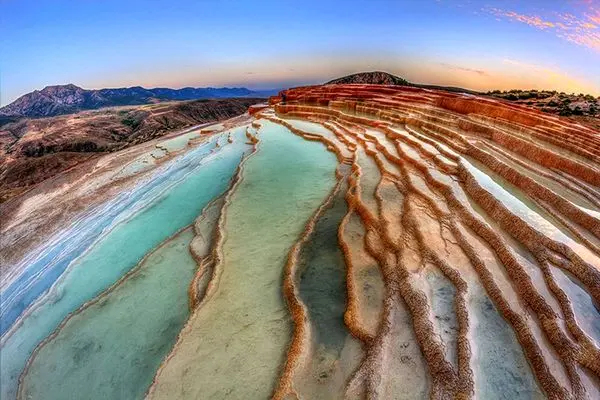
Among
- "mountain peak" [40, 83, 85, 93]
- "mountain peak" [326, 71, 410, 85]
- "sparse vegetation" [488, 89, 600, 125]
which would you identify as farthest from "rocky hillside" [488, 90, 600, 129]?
"mountain peak" [40, 83, 85, 93]

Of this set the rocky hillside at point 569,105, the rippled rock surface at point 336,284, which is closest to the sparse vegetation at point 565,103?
the rocky hillside at point 569,105

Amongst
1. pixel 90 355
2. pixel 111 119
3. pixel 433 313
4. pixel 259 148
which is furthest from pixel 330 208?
pixel 111 119

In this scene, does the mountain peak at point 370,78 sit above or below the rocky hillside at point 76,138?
above

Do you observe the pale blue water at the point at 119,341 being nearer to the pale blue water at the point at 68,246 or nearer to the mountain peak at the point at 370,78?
the pale blue water at the point at 68,246

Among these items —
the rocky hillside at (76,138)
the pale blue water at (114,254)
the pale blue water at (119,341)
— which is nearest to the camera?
the pale blue water at (119,341)

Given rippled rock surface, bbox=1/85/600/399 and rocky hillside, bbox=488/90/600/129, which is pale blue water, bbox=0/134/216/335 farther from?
rocky hillside, bbox=488/90/600/129

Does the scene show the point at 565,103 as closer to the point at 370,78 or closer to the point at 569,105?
the point at 569,105
